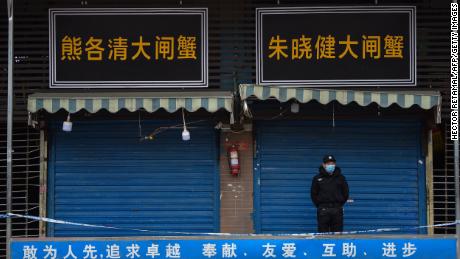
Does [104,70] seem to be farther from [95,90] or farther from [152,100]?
[152,100]

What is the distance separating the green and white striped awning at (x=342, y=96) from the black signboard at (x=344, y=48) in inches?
44.0

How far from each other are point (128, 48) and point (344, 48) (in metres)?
3.48

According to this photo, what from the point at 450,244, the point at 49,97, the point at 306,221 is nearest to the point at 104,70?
the point at 49,97

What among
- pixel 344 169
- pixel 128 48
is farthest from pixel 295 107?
pixel 128 48

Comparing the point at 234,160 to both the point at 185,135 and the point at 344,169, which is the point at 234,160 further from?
the point at 344,169

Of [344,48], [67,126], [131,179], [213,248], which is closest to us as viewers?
[213,248]

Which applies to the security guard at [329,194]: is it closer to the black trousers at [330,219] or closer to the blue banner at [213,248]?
the black trousers at [330,219]

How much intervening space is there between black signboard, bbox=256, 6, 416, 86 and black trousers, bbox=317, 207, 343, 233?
2079 millimetres

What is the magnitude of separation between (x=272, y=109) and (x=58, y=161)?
365cm

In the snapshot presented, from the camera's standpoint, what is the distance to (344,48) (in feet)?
36.5

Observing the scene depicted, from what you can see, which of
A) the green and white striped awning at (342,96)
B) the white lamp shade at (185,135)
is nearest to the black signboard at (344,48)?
the green and white striped awning at (342,96)

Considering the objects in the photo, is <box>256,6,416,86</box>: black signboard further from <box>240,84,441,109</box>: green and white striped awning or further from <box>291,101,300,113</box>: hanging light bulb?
<box>240,84,441,109</box>: green and white striped awning

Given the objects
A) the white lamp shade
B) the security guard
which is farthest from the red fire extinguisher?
the security guard

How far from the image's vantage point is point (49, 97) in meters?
10.3
